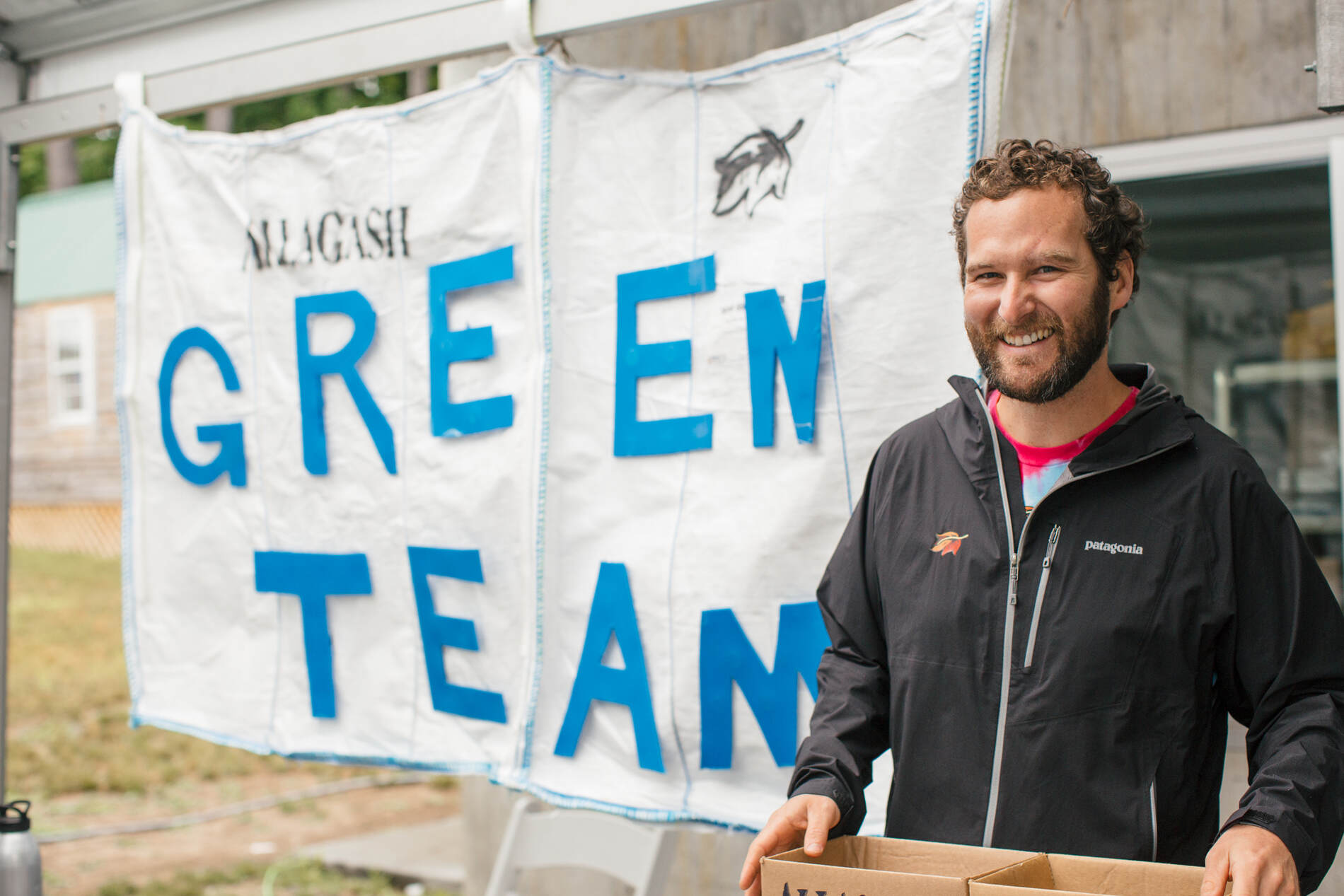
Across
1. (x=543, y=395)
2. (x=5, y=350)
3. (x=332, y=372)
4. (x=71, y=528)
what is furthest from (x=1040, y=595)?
(x=71, y=528)

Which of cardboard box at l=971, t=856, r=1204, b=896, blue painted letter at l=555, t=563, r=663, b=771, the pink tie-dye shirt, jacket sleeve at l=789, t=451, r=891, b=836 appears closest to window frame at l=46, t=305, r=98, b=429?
blue painted letter at l=555, t=563, r=663, b=771

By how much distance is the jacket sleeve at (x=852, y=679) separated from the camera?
1744 millimetres

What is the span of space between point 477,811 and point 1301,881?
3175 mm

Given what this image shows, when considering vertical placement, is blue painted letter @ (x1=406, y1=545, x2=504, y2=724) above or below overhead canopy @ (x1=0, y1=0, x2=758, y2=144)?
below

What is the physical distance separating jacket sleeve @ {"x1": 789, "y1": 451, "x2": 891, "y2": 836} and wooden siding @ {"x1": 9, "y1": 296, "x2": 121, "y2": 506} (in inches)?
508

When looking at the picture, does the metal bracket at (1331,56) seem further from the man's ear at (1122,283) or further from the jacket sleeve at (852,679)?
the jacket sleeve at (852,679)

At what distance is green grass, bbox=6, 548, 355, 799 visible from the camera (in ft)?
24.0

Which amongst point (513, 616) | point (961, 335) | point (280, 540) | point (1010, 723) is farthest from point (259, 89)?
point (1010, 723)

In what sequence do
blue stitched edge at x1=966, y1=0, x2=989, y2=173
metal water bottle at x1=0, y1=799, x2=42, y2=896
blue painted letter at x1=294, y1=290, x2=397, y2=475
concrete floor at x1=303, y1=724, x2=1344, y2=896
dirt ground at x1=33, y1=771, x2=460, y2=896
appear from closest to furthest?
blue stitched edge at x1=966, y1=0, x2=989, y2=173 < metal water bottle at x1=0, y1=799, x2=42, y2=896 < blue painted letter at x1=294, y1=290, x2=397, y2=475 < concrete floor at x1=303, y1=724, x2=1344, y2=896 < dirt ground at x1=33, y1=771, x2=460, y2=896

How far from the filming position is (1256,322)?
372 cm

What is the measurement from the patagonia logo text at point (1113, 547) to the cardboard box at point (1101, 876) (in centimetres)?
40

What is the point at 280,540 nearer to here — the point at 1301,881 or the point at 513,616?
the point at 513,616

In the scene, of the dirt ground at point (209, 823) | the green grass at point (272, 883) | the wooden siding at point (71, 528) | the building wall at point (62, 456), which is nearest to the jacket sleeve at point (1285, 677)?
the green grass at point (272, 883)

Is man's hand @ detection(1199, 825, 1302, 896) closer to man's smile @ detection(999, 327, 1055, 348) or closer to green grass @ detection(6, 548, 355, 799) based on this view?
man's smile @ detection(999, 327, 1055, 348)
